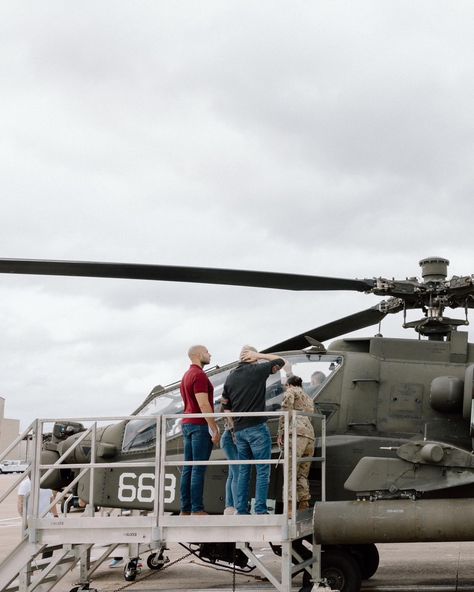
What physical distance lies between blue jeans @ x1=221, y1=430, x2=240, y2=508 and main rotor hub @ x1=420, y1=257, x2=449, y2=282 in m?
3.23

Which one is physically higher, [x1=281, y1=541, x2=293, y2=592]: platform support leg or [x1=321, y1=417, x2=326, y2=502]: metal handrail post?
[x1=321, y1=417, x2=326, y2=502]: metal handrail post

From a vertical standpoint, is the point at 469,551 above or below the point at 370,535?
below

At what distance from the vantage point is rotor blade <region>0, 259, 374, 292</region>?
845cm

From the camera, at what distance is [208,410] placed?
325 inches

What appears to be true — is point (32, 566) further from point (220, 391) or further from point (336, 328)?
point (336, 328)

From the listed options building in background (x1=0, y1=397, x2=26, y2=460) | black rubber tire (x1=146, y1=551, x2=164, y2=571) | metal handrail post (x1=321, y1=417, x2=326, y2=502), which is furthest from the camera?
building in background (x1=0, y1=397, x2=26, y2=460)

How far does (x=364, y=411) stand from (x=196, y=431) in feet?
7.56

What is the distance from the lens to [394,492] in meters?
8.41

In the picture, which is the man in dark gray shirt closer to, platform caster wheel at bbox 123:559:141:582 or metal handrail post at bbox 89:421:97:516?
metal handrail post at bbox 89:421:97:516

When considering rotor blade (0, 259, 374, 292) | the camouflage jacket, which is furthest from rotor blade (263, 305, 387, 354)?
the camouflage jacket

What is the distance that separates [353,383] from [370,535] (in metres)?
2.00

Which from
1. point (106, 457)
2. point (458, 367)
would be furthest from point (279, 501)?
point (458, 367)

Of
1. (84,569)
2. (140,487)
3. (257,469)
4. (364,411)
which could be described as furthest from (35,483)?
(364,411)

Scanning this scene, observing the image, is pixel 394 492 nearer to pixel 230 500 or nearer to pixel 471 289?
pixel 230 500
